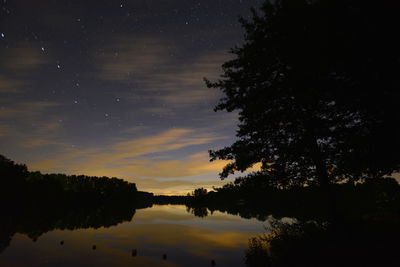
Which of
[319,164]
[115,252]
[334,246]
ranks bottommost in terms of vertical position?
[115,252]

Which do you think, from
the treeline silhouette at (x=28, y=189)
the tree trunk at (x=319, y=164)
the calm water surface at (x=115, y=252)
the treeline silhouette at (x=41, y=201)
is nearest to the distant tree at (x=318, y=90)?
the tree trunk at (x=319, y=164)

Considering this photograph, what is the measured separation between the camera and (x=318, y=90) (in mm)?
12922

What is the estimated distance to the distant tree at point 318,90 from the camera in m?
10.8

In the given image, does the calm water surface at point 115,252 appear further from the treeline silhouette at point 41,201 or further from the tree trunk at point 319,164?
the treeline silhouette at point 41,201

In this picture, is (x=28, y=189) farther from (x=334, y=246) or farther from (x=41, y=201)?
(x=334, y=246)

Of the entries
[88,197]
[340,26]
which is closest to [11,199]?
[88,197]

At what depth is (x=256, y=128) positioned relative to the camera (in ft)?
47.8

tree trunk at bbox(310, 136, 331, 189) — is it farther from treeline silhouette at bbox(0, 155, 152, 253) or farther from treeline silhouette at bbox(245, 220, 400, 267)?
treeline silhouette at bbox(0, 155, 152, 253)

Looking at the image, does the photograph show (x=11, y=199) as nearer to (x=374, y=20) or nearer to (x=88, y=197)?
(x=88, y=197)

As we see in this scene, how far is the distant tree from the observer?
1075 centimetres

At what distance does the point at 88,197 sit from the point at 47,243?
12385 cm

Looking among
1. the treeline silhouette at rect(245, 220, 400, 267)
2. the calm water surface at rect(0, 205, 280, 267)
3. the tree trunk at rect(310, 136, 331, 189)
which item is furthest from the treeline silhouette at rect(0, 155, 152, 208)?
the tree trunk at rect(310, 136, 331, 189)

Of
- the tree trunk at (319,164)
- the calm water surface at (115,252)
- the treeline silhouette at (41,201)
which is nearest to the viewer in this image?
the tree trunk at (319,164)

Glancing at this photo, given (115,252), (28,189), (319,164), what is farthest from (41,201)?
(319,164)
